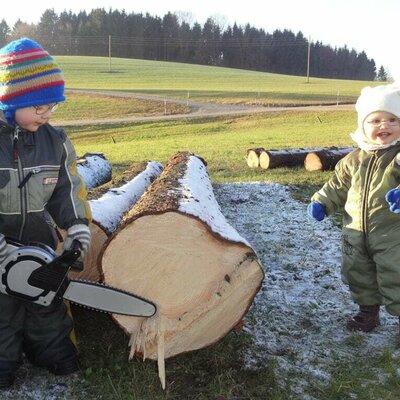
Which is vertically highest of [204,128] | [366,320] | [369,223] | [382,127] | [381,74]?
[381,74]

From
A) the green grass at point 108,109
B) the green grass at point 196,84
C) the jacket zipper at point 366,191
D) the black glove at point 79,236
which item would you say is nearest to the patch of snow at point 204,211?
the black glove at point 79,236

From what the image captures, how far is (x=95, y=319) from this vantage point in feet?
11.5

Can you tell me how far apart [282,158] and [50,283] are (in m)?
6.70

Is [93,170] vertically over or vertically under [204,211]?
under

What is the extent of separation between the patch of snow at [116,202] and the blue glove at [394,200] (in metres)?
1.80

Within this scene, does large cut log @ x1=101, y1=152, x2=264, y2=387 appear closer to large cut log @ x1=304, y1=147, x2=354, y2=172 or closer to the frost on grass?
the frost on grass

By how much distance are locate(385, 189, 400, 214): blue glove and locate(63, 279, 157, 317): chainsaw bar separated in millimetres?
1558

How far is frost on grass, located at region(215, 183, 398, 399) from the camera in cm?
314

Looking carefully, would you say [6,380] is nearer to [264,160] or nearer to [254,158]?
[264,160]

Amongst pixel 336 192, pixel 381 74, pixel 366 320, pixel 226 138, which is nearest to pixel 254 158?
pixel 336 192

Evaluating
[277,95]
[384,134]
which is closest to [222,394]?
[384,134]

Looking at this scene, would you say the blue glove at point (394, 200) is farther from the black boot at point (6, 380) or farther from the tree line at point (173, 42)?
the tree line at point (173, 42)

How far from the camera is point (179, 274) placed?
296cm

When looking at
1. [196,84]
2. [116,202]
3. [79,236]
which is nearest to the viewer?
[79,236]
